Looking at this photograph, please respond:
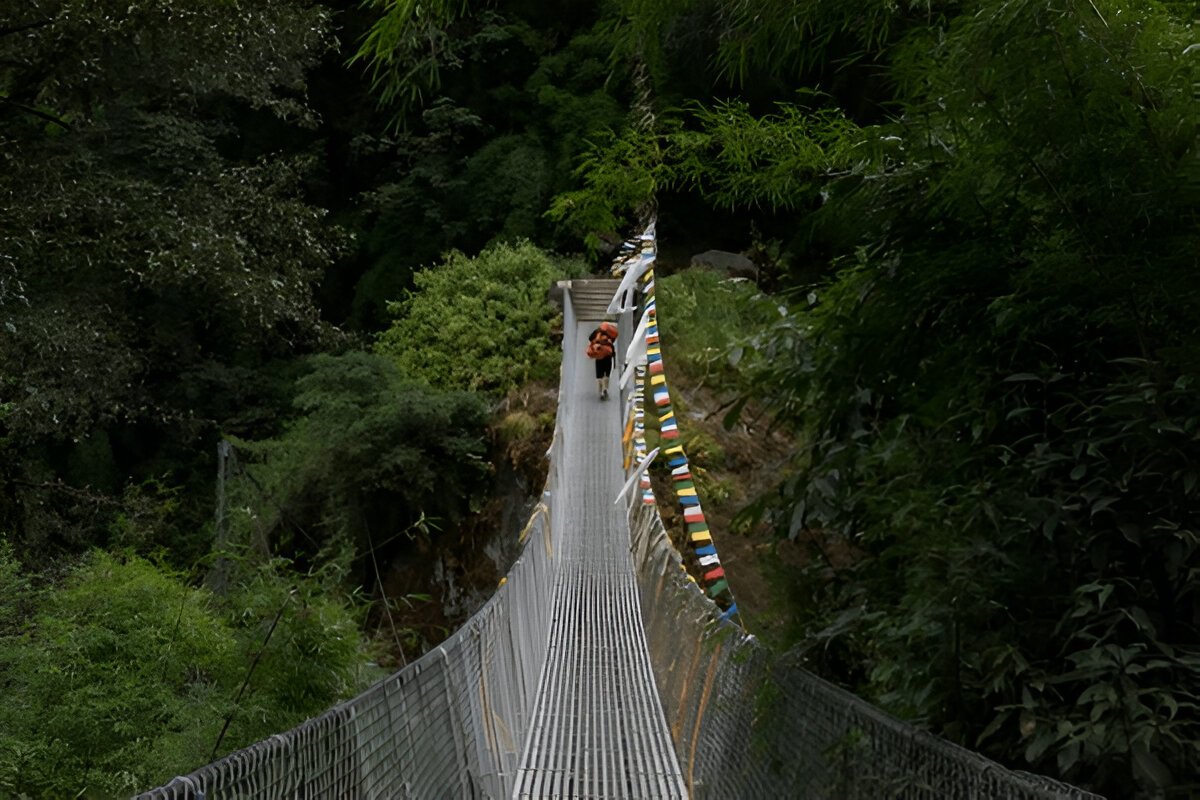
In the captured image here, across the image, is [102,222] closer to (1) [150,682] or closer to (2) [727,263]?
(1) [150,682]

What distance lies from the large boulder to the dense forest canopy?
318 cm

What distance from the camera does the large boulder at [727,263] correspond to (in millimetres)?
15562

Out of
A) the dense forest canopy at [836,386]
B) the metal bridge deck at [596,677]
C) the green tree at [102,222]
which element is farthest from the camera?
the green tree at [102,222]

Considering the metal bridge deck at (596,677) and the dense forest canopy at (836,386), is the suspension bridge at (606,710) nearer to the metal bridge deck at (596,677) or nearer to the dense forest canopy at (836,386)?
the metal bridge deck at (596,677)

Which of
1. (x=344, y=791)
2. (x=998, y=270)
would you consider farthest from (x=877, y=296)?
(x=344, y=791)

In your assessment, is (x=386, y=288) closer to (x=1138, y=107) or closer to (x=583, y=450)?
(x=583, y=450)

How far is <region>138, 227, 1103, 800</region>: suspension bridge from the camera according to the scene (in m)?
1.93

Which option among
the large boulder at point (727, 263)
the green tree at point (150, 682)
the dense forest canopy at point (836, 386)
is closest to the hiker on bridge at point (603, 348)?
the dense forest canopy at point (836, 386)

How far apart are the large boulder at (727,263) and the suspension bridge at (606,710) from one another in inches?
174

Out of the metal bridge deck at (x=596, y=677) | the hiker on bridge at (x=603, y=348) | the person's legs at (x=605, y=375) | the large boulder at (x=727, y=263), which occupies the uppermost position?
the large boulder at (x=727, y=263)

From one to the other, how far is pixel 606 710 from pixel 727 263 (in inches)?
415

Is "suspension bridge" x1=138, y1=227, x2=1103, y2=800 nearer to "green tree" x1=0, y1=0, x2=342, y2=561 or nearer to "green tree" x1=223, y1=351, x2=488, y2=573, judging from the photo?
"green tree" x1=223, y1=351, x2=488, y2=573

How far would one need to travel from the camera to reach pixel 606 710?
602cm

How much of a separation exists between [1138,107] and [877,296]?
0.55 m
